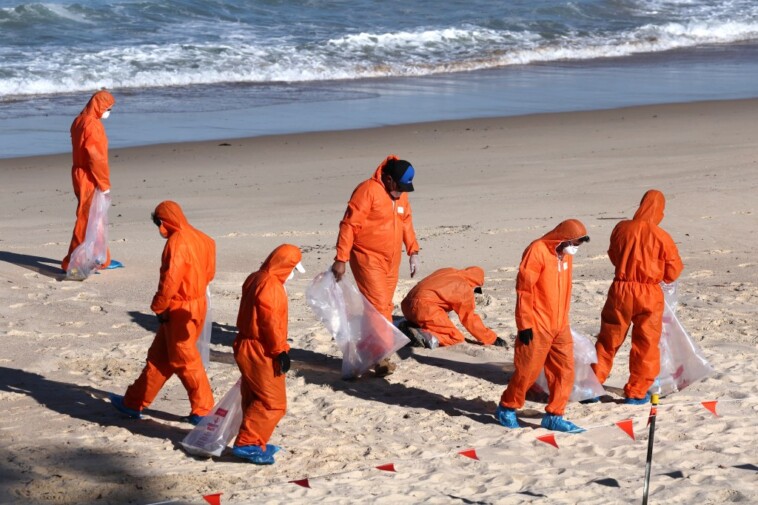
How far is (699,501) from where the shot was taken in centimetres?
712

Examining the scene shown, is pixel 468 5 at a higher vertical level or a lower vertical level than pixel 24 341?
higher

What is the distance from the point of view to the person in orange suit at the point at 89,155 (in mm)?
11125

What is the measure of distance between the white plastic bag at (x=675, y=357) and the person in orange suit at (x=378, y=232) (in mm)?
1985

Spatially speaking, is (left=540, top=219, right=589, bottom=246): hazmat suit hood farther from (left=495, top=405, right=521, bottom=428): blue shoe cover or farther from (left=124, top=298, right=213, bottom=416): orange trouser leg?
(left=124, top=298, right=213, bottom=416): orange trouser leg

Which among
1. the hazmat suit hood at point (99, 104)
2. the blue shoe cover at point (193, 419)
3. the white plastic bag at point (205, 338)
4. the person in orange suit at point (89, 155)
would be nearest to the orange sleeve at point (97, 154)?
the person in orange suit at point (89, 155)

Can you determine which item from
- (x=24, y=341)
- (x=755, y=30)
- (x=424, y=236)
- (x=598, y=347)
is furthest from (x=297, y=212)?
(x=755, y=30)

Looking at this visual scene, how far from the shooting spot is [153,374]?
8102 mm

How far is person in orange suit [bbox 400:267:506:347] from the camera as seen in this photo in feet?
32.4

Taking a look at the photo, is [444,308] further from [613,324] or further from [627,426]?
[627,426]

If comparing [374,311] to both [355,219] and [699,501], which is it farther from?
[699,501]

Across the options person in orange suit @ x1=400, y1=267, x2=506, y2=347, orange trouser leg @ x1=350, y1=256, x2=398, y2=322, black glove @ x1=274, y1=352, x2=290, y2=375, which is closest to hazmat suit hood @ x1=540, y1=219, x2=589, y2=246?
orange trouser leg @ x1=350, y1=256, x2=398, y2=322

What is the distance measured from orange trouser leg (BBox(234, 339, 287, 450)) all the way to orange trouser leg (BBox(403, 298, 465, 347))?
100 inches

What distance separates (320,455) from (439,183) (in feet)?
25.8

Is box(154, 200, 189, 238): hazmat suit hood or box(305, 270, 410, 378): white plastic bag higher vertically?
box(154, 200, 189, 238): hazmat suit hood
